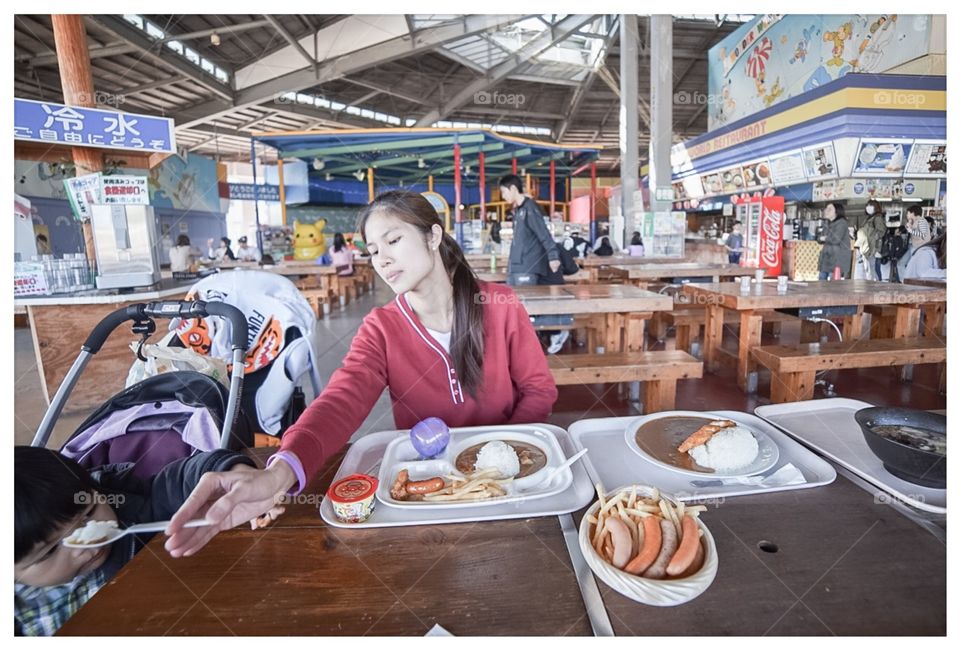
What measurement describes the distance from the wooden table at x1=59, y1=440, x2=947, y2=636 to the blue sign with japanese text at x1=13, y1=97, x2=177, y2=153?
3804 millimetres

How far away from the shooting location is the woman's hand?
784 mm

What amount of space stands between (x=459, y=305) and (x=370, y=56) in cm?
1199

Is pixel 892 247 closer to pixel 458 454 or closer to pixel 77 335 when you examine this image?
pixel 458 454

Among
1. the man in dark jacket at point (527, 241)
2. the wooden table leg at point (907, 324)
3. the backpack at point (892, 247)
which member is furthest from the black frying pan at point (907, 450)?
the backpack at point (892, 247)

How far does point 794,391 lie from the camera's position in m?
3.17

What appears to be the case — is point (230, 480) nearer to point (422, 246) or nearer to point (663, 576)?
point (663, 576)

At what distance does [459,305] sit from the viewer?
161cm

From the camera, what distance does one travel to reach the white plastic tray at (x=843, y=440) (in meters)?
0.88

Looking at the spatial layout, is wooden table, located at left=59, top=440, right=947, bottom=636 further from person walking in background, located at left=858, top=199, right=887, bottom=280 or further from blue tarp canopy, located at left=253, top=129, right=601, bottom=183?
blue tarp canopy, located at left=253, top=129, right=601, bottom=183

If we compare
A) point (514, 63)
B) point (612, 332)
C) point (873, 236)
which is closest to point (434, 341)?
point (612, 332)

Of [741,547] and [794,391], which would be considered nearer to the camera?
[741,547]

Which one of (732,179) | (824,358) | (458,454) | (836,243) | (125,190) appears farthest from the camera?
(732,179)
